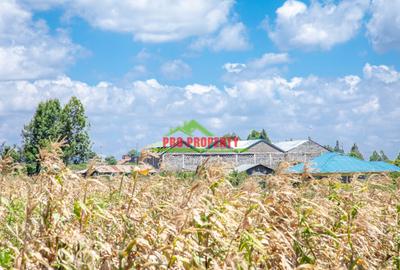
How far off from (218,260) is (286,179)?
38.9 inches

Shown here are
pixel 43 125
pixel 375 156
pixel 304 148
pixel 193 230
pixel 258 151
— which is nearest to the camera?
pixel 193 230

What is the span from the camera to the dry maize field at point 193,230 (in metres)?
2.40

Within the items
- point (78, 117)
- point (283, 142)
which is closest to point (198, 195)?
point (78, 117)

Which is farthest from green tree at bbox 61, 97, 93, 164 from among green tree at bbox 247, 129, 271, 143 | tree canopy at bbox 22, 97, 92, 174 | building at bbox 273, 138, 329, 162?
green tree at bbox 247, 129, 271, 143

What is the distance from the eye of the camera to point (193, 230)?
2.32 metres

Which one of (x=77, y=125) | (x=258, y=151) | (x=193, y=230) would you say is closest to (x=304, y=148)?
(x=258, y=151)

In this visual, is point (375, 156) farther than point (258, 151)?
Yes

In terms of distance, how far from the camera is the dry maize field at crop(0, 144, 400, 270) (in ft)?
7.88

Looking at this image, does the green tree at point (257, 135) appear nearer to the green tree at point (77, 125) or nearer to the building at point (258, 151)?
the building at point (258, 151)

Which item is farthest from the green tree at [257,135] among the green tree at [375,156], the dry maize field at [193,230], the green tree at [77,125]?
the dry maize field at [193,230]

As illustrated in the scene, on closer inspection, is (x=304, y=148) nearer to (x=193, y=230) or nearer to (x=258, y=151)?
(x=258, y=151)

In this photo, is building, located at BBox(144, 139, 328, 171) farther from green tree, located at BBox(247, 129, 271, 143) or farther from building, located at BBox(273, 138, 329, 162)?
green tree, located at BBox(247, 129, 271, 143)

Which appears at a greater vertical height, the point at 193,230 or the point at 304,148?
the point at 304,148

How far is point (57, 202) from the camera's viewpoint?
2703mm
